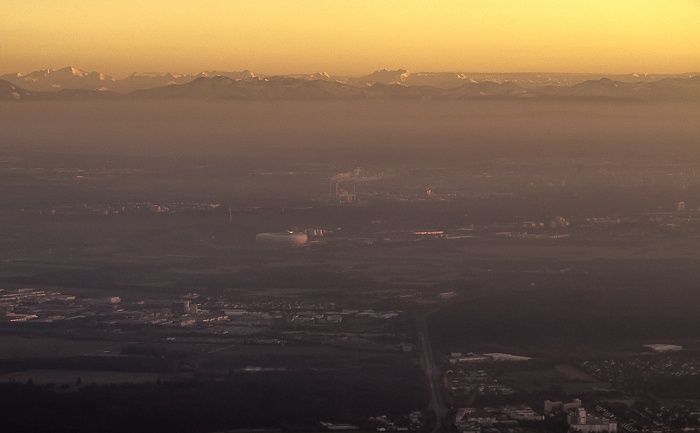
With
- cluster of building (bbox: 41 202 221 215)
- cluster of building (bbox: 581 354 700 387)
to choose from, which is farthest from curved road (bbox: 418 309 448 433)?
cluster of building (bbox: 41 202 221 215)

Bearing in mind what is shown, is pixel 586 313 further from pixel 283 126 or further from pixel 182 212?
pixel 283 126

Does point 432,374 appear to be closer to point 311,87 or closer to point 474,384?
point 474,384

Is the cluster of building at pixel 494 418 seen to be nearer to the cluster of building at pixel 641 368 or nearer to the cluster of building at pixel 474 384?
the cluster of building at pixel 474 384

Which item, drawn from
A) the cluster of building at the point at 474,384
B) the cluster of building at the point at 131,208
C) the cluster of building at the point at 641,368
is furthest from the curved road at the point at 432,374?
the cluster of building at the point at 131,208

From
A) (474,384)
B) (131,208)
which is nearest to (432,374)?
(474,384)

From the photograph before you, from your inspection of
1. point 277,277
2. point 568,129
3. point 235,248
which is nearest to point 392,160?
point 568,129

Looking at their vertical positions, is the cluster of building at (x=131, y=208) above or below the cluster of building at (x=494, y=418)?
below

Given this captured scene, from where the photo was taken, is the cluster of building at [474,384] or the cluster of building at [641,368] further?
the cluster of building at [641,368]

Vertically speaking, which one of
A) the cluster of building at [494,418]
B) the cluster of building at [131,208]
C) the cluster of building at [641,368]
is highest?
the cluster of building at [494,418]

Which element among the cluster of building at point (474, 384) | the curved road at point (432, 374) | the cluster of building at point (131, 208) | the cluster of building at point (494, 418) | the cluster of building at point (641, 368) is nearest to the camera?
the cluster of building at point (494, 418)
